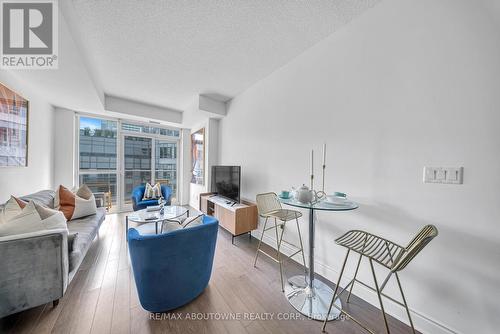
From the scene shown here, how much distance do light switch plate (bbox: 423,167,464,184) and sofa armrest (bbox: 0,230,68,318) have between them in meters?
2.94

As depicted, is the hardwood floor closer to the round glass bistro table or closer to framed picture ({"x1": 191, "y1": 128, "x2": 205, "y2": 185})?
the round glass bistro table

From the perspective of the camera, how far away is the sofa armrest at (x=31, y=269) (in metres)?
1.25

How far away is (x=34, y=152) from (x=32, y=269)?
2.46 m

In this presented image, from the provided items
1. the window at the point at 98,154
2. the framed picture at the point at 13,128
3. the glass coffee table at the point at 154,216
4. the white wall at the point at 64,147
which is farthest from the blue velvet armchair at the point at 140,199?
the framed picture at the point at 13,128

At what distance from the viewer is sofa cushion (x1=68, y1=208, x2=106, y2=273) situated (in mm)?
1600

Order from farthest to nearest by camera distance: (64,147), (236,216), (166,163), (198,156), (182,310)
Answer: (166,163), (198,156), (64,147), (236,216), (182,310)

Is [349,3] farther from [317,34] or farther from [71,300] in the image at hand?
[71,300]

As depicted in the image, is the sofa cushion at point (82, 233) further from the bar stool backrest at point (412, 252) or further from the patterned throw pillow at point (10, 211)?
the bar stool backrest at point (412, 252)

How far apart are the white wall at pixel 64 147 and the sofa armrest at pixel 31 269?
122 inches

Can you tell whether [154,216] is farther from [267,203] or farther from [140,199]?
[267,203]

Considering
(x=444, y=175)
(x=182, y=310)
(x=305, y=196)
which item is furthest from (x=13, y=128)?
(x=444, y=175)

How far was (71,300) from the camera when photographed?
1.57 m

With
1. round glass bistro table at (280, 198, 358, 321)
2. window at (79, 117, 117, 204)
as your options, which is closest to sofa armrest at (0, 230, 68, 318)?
round glass bistro table at (280, 198, 358, 321)

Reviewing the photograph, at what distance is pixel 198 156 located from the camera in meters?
4.66
